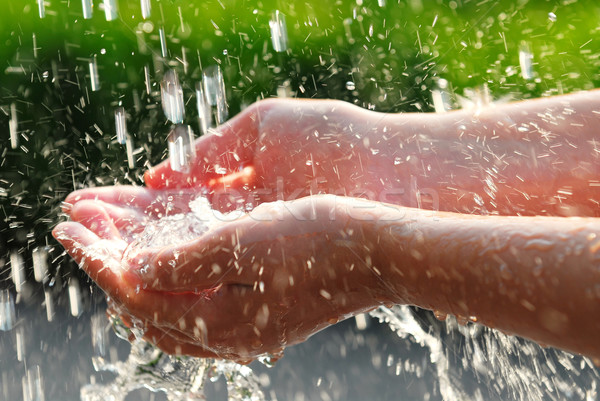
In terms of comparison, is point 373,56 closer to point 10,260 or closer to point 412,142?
point 412,142

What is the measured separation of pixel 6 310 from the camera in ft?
6.09

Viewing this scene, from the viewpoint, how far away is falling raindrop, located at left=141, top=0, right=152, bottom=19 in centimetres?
181

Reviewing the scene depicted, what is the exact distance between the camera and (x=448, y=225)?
48 centimetres

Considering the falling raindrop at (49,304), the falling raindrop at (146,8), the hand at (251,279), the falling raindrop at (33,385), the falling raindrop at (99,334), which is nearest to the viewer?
the hand at (251,279)

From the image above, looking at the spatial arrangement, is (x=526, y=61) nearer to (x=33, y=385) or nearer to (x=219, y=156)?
(x=219, y=156)

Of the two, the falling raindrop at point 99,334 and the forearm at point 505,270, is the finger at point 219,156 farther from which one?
the falling raindrop at point 99,334

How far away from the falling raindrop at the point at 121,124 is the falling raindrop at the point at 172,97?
0.14 m

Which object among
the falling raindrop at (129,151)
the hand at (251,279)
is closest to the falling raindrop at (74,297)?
the falling raindrop at (129,151)

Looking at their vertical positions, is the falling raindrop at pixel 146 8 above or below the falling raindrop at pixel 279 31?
above

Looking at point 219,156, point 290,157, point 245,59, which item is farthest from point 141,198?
point 245,59

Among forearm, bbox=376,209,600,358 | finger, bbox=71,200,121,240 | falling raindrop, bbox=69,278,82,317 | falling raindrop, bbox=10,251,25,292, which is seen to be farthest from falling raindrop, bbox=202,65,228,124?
forearm, bbox=376,209,600,358

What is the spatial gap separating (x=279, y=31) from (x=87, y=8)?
63 centimetres

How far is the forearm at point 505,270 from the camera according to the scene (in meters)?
0.38

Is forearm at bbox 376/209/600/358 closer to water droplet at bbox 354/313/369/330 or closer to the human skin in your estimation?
the human skin
